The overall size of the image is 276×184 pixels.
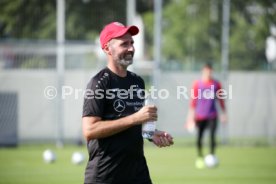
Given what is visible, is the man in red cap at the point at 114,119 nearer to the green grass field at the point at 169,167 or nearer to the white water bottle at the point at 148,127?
the white water bottle at the point at 148,127

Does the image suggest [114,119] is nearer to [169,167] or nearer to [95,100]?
[95,100]

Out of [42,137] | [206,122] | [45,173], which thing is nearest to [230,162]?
[206,122]

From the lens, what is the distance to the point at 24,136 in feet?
79.5

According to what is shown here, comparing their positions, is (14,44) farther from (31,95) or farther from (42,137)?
(42,137)

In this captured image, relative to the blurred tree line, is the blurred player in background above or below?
below

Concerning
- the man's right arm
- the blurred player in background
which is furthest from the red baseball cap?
the blurred player in background

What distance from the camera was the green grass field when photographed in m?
14.7

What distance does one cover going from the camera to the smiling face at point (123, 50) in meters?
6.50

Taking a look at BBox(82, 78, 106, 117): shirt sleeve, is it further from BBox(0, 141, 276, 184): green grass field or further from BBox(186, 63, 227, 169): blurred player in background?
BBox(186, 63, 227, 169): blurred player in background

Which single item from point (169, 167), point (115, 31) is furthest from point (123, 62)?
point (169, 167)

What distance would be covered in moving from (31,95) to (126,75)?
17738 mm

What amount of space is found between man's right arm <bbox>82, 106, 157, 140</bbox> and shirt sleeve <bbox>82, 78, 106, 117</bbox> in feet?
0.19

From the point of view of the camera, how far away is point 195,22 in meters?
30.4

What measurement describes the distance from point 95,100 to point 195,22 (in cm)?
2442
